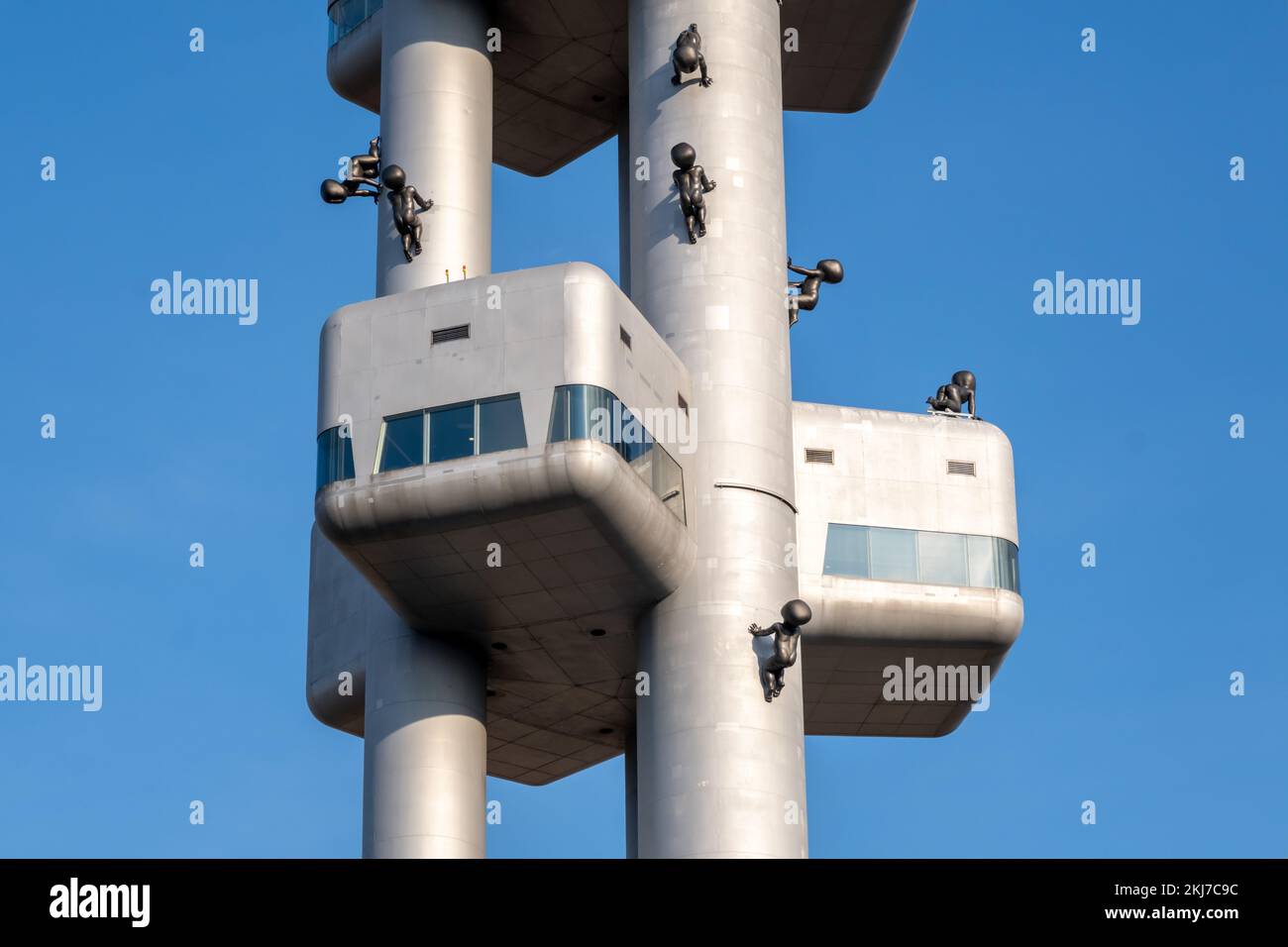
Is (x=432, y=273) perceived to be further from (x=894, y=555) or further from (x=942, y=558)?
(x=942, y=558)

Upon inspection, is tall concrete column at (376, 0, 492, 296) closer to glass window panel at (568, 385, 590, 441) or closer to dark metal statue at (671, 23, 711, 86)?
dark metal statue at (671, 23, 711, 86)

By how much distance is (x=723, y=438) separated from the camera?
61625 mm

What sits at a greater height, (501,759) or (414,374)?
(414,374)

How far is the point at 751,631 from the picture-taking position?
5956 centimetres

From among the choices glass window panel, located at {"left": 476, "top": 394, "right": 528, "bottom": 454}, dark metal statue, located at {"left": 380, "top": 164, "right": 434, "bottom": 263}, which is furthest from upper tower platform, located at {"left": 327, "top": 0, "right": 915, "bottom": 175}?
glass window panel, located at {"left": 476, "top": 394, "right": 528, "bottom": 454}

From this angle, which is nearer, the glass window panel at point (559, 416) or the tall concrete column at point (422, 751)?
the glass window panel at point (559, 416)

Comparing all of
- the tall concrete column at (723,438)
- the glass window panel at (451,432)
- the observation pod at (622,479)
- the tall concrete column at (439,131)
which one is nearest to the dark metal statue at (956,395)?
the observation pod at (622,479)

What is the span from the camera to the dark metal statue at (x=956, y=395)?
71.6 m

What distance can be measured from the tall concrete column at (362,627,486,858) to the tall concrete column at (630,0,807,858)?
4.62m

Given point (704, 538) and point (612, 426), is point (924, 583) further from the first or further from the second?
point (612, 426)

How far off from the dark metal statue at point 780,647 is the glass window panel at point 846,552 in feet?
24.5

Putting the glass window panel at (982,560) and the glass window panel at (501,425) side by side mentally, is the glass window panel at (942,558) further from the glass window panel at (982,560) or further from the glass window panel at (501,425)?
the glass window panel at (501,425)
